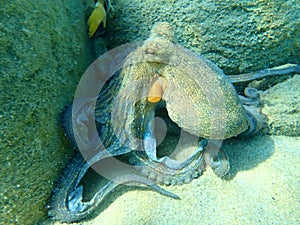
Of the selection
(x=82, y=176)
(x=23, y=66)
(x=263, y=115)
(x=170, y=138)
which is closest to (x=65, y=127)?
(x=82, y=176)

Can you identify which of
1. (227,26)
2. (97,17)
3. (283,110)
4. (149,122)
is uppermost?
(97,17)

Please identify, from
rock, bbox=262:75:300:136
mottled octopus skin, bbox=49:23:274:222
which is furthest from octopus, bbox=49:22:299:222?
rock, bbox=262:75:300:136

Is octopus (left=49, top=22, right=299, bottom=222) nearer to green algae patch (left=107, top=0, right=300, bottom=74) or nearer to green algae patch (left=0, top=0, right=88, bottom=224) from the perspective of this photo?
green algae patch (left=0, top=0, right=88, bottom=224)

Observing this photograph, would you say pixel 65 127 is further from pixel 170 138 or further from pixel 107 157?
pixel 170 138

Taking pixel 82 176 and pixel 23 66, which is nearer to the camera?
pixel 23 66

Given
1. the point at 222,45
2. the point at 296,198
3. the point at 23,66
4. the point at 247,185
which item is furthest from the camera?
the point at 222,45

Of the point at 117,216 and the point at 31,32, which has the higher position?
the point at 31,32

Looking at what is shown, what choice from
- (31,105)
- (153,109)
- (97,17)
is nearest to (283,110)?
(153,109)

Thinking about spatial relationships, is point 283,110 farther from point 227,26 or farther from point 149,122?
point 149,122
